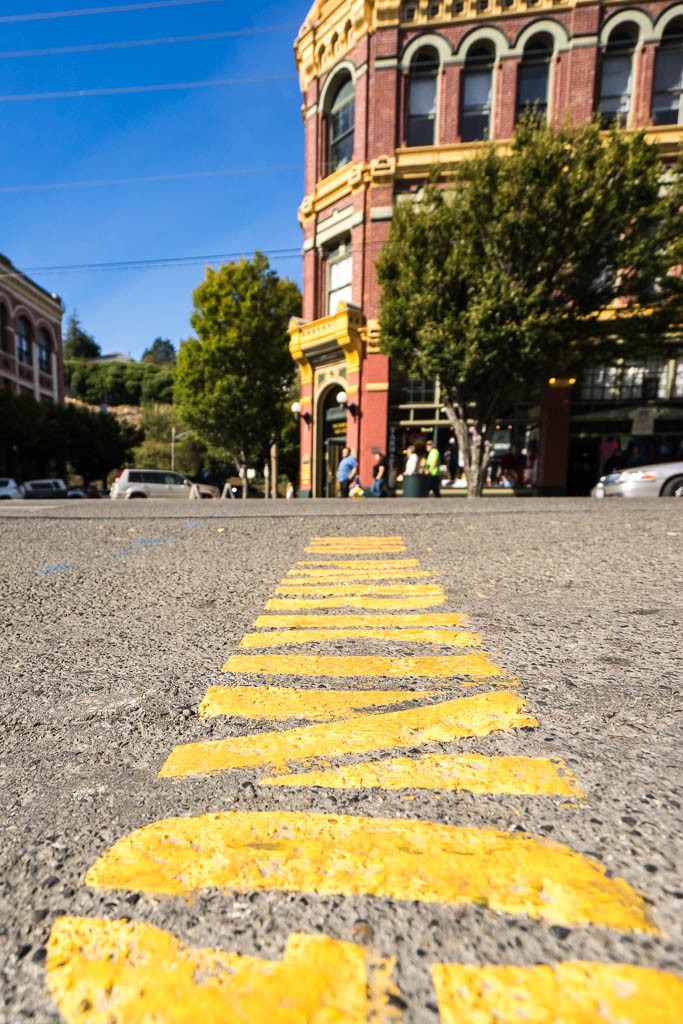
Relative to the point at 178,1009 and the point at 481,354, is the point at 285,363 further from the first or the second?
the point at 178,1009

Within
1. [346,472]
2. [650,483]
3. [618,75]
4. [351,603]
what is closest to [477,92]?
[618,75]

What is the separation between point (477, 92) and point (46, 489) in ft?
90.8

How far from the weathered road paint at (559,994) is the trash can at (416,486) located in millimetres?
13499

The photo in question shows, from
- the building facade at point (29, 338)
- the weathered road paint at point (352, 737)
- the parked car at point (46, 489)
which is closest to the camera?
the weathered road paint at point (352, 737)

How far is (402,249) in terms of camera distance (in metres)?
13.1

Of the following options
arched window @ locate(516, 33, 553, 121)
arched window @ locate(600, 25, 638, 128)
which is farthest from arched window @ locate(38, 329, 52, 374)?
arched window @ locate(600, 25, 638, 128)

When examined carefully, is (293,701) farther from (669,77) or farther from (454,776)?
(669,77)

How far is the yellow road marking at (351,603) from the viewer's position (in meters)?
3.21

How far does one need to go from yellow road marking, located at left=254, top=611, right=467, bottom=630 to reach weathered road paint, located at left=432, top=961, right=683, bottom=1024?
194 cm

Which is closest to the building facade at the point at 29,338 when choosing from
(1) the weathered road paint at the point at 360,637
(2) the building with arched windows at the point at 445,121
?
(2) the building with arched windows at the point at 445,121

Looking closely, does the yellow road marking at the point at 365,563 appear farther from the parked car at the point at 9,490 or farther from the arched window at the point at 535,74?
the parked car at the point at 9,490

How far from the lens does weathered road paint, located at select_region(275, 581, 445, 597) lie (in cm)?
353

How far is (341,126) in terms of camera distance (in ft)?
62.3

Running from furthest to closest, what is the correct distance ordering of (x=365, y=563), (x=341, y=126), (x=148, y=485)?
1. (x=148, y=485)
2. (x=341, y=126)
3. (x=365, y=563)
